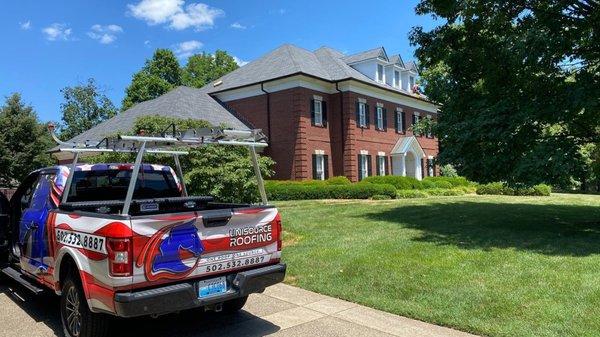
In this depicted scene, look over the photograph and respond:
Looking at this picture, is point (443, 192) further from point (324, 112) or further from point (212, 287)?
point (212, 287)

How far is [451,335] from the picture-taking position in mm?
5215

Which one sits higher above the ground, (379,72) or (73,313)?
(379,72)

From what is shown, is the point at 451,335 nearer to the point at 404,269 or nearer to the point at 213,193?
the point at 404,269

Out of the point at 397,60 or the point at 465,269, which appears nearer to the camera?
the point at 465,269

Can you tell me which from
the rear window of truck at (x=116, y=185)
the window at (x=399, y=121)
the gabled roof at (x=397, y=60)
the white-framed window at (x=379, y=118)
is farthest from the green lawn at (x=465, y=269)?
the gabled roof at (x=397, y=60)

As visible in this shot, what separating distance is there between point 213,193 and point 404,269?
9138mm

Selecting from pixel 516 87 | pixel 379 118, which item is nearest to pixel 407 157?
pixel 379 118

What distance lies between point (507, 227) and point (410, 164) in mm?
27560

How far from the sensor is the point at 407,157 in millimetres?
38656

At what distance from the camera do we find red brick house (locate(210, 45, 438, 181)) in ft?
94.0

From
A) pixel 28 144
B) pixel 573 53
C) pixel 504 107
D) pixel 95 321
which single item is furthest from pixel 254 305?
pixel 28 144

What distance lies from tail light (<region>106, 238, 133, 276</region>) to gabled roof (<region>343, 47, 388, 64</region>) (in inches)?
1212

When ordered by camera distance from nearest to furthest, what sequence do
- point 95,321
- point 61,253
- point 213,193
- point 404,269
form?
point 95,321 < point 61,253 < point 404,269 < point 213,193

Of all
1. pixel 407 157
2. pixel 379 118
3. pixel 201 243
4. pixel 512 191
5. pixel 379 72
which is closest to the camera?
pixel 201 243
